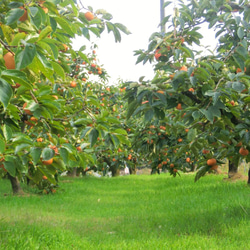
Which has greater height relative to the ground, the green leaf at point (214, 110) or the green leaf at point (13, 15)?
the green leaf at point (13, 15)

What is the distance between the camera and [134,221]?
552 cm

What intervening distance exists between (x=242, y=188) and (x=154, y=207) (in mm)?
2387

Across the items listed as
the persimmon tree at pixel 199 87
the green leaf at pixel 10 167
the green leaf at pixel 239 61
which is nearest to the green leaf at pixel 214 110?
the persimmon tree at pixel 199 87

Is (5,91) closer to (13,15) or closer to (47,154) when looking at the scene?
(13,15)

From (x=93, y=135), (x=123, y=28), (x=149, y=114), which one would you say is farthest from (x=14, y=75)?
(x=149, y=114)

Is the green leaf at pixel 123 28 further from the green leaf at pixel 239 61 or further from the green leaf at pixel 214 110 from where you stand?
the green leaf at pixel 239 61

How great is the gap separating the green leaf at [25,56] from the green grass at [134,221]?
2.87m

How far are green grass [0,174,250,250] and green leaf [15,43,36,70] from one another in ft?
9.43

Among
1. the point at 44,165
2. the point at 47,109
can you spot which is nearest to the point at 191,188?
the point at 44,165

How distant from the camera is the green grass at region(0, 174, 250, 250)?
405 cm

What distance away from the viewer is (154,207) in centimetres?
673

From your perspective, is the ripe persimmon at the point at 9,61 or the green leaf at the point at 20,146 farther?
the green leaf at the point at 20,146

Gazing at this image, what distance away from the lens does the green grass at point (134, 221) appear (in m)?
4.05

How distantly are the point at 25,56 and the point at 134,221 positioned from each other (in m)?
4.55
